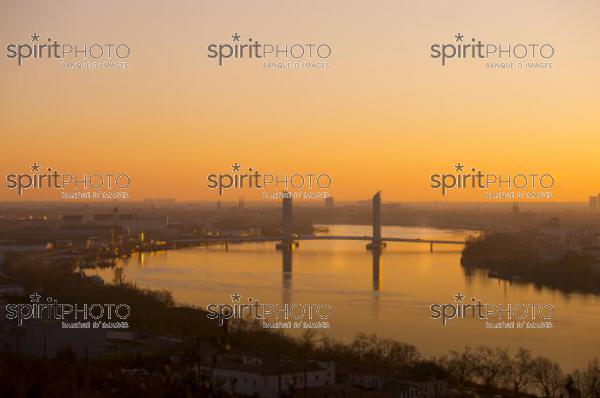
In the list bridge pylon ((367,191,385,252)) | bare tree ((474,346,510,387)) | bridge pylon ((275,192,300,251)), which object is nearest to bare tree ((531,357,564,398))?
bare tree ((474,346,510,387))

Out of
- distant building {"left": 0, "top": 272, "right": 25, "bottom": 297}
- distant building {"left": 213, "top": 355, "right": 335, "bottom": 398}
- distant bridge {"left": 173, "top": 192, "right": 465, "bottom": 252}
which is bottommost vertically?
distant building {"left": 213, "top": 355, "right": 335, "bottom": 398}

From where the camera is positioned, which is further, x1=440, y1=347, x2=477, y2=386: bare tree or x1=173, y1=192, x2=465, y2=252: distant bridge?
x1=173, y1=192, x2=465, y2=252: distant bridge

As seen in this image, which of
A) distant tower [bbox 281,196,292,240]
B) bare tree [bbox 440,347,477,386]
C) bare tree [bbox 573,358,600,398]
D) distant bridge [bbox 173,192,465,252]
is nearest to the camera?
bare tree [bbox 573,358,600,398]

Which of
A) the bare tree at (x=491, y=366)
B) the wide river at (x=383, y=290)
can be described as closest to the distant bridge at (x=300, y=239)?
the wide river at (x=383, y=290)

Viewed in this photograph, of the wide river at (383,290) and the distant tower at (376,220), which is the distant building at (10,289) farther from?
the distant tower at (376,220)

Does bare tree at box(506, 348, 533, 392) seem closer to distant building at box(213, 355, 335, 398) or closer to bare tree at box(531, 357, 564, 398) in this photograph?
bare tree at box(531, 357, 564, 398)

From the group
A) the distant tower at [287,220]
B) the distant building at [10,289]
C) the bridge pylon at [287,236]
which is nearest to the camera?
the distant building at [10,289]
